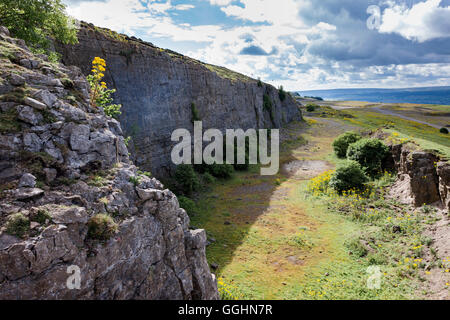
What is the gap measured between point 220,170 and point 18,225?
2150 centimetres

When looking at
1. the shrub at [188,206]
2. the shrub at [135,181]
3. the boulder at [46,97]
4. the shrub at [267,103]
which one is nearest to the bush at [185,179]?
the shrub at [188,206]

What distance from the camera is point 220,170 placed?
2630cm

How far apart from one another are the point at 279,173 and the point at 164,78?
1606 centimetres

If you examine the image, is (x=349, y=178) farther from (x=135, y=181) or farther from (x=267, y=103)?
(x=267, y=103)

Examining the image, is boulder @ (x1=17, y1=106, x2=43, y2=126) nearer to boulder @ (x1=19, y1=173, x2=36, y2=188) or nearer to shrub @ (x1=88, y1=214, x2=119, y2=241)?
boulder @ (x1=19, y1=173, x2=36, y2=188)

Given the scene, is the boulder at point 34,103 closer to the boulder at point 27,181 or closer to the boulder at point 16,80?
the boulder at point 16,80

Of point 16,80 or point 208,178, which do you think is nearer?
point 16,80

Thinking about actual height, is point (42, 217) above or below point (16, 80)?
below

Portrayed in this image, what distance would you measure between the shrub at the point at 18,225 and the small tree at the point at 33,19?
902 cm

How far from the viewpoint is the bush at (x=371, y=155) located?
70.4 feet

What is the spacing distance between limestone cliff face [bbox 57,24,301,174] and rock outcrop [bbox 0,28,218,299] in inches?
362

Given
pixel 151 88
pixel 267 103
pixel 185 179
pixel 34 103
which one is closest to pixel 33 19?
pixel 34 103
